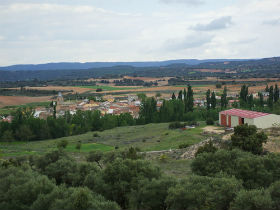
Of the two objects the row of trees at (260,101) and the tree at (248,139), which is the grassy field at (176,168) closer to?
the tree at (248,139)

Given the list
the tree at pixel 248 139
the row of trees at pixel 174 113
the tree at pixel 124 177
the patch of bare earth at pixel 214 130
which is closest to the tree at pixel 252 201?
the tree at pixel 124 177

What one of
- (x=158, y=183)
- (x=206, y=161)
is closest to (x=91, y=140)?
(x=206, y=161)

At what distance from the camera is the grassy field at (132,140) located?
1619 inches

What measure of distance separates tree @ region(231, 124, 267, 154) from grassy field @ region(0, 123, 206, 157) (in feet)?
34.1

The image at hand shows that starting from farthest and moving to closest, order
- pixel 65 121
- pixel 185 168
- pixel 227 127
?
1. pixel 65 121
2. pixel 227 127
3. pixel 185 168

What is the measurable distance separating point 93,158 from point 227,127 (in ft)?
73.7

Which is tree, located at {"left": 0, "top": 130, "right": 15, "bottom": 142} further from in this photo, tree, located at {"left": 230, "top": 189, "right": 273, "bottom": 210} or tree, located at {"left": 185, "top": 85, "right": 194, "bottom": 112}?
tree, located at {"left": 230, "top": 189, "right": 273, "bottom": 210}

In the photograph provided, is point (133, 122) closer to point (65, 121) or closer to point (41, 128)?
point (65, 121)

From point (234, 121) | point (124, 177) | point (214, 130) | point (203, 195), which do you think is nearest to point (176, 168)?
point (124, 177)

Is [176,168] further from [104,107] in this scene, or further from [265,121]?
[104,107]

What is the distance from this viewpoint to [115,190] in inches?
679

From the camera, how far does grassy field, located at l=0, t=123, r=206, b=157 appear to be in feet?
135

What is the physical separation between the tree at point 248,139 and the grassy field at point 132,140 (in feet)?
34.1

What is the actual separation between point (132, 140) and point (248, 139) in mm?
22715
